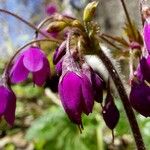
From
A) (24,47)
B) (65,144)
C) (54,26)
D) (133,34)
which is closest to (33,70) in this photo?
(24,47)

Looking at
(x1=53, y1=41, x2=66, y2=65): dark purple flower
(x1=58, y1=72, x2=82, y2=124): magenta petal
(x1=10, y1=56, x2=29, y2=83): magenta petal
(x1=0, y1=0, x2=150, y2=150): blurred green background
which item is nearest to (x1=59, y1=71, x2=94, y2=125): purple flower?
(x1=58, y1=72, x2=82, y2=124): magenta petal

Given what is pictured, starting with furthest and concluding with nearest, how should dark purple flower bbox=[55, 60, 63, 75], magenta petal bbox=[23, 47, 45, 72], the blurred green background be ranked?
the blurred green background, magenta petal bbox=[23, 47, 45, 72], dark purple flower bbox=[55, 60, 63, 75]

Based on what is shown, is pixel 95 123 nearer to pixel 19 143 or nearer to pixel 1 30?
pixel 19 143

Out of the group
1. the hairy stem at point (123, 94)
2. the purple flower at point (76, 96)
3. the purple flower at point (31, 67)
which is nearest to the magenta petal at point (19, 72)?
the purple flower at point (31, 67)

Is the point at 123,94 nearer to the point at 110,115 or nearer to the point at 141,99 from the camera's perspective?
the point at 110,115

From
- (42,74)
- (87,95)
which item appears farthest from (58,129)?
(87,95)

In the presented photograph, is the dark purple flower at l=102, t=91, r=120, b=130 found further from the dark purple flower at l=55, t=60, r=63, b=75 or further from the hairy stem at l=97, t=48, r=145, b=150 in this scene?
the dark purple flower at l=55, t=60, r=63, b=75
